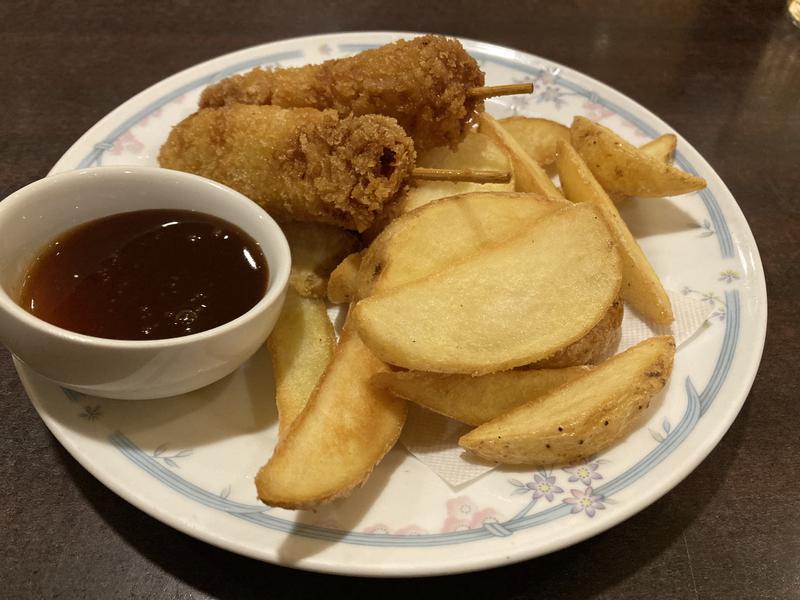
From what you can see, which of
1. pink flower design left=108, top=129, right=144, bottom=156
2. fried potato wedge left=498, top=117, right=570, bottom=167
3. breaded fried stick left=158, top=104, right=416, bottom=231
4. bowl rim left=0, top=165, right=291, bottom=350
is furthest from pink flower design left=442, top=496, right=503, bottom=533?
pink flower design left=108, top=129, right=144, bottom=156

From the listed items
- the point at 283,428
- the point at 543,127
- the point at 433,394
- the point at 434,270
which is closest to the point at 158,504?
the point at 283,428

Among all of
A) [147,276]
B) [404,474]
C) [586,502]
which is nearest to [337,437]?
[404,474]

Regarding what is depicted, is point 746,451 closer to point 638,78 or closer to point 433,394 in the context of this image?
point 433,394

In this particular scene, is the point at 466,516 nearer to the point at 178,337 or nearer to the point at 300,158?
the point at 178,337

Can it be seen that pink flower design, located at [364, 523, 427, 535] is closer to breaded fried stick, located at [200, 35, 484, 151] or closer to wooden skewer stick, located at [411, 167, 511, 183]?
wooden skewer stick, located at [411, 167, 511, 183]

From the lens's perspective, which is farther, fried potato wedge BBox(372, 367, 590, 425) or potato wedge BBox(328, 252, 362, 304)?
potato wedge BBox(328, 252, 362, 304)

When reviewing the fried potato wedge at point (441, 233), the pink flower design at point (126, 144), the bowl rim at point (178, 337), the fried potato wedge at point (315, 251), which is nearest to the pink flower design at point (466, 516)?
the fried potato wedge at point (441, 233)
